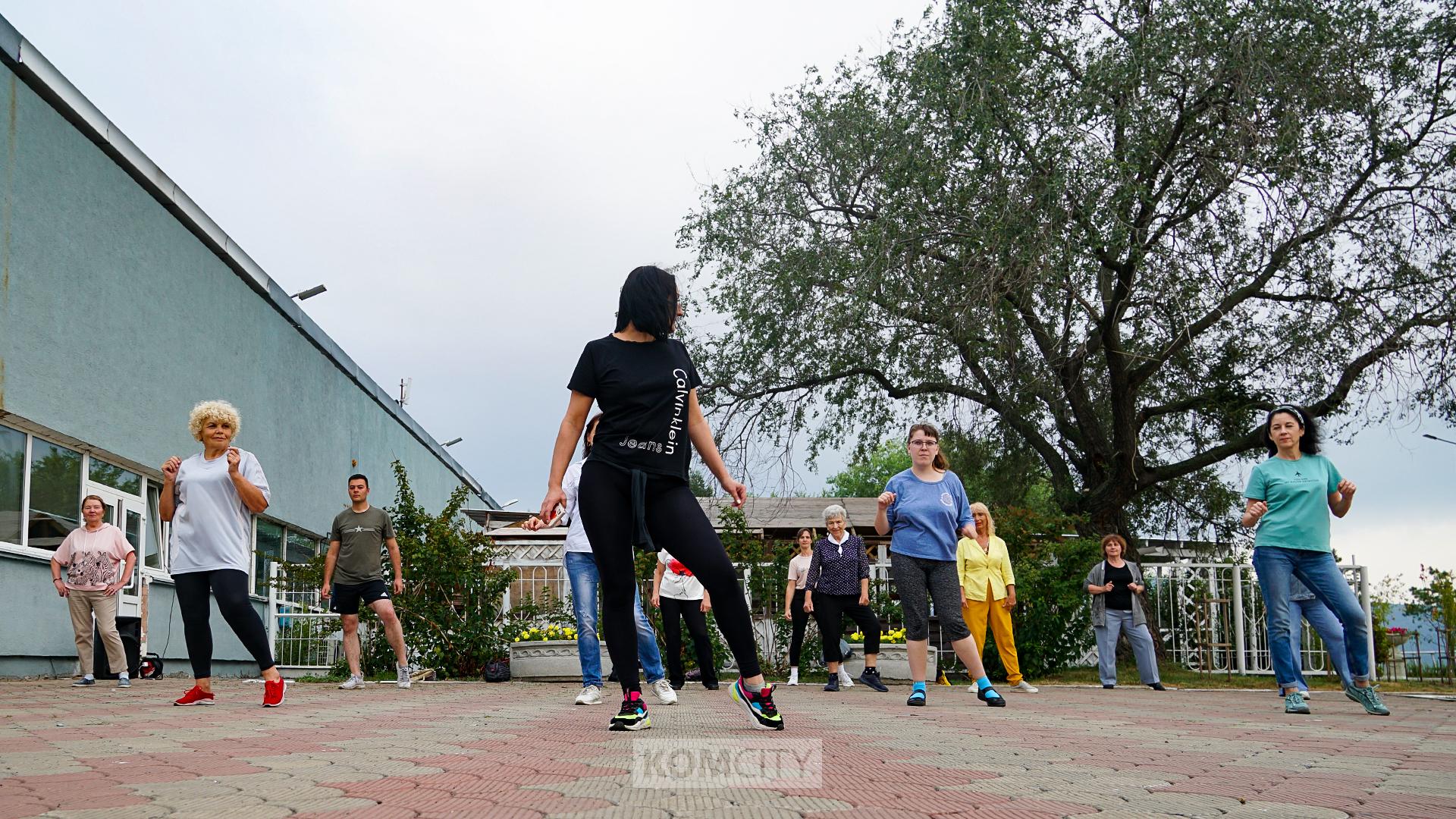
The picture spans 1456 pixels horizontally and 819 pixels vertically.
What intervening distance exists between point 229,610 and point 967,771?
4.57 meters

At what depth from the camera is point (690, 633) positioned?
1040cm

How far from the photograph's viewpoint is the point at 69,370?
42.1ft

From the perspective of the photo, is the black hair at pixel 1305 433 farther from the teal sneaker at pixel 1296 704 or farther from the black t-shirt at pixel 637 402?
the black t-shirt at pixel 637 402

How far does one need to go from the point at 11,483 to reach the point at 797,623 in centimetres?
792

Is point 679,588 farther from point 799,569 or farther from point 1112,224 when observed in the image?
point 1112,224

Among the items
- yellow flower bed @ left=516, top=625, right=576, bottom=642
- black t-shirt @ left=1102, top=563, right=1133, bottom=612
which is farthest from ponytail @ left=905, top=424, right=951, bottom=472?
black t-shirt @ left=1102, top=563, right=1133, bottom=612

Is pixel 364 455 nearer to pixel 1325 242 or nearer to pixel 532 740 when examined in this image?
pixel 1325 242

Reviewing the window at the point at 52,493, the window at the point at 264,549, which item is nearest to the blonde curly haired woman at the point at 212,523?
the window at the point at 52,493

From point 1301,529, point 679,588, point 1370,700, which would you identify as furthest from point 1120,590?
point 1301,529

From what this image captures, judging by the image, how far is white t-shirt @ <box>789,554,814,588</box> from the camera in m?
12.8

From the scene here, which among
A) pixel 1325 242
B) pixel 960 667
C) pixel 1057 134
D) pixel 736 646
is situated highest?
pixel 1057 134

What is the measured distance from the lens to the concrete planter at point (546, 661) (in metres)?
12.5

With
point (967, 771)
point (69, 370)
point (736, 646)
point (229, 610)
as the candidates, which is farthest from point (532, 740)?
point (69, 370)

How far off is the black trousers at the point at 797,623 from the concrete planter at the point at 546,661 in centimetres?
196
